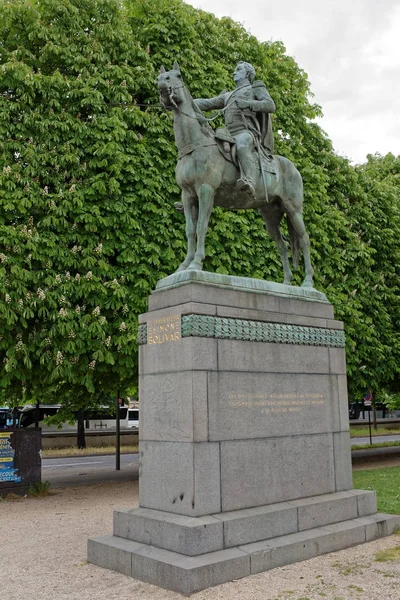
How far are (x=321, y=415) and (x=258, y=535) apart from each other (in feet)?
7.98

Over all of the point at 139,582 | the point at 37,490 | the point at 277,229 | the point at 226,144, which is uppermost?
the point at 226,144

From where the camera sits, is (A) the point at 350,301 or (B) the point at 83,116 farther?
(A) the point at 350,301

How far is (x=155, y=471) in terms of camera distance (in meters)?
8.45

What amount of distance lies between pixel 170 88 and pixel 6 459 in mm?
10645

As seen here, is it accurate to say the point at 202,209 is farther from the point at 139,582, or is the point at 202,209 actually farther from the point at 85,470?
the point at 85,470

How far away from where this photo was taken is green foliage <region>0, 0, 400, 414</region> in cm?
1462

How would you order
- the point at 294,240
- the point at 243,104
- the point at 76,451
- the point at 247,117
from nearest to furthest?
the point at 243,104 → the point at 247,117 → the point at 294,240 → the point at 76,451

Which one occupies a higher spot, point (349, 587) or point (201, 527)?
point (201, 527)

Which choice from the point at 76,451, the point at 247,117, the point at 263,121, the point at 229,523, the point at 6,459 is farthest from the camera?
the point at 76,451

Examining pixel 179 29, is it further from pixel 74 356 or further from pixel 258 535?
→ pixel 258 535

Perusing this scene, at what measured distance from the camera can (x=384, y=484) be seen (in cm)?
1555

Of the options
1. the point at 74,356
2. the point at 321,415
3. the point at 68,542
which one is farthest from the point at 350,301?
the point at 68,542

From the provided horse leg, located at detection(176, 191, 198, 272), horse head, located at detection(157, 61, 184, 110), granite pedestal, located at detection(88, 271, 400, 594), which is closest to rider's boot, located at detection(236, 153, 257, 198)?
horse leg, located at detection(176, 191, 198, 272)

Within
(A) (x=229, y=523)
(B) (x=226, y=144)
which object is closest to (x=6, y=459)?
(A) (x=229, y=523)
